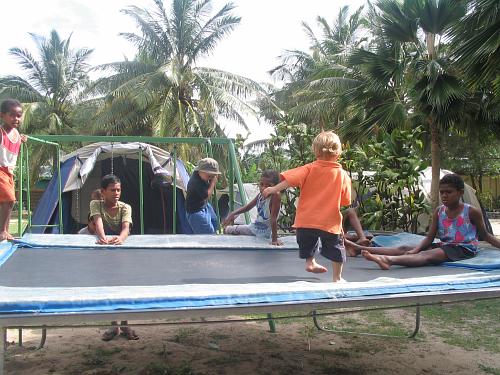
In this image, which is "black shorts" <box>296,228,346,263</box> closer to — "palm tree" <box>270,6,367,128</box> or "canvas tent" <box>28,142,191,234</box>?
"canvas tent" <box>28,142,191,234</box>

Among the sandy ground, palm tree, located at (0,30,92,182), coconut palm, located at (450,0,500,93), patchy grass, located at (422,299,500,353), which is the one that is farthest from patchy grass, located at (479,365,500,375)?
palm tree, located at (0,30,92,182)

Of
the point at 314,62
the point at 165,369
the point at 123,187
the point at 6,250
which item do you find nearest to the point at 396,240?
the point at 165,369

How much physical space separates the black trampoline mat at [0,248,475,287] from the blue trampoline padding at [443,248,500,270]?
0.07 meters

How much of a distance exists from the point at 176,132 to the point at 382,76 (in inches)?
336

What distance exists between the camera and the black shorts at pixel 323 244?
8.73ft

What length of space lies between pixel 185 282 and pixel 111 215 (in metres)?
1.78

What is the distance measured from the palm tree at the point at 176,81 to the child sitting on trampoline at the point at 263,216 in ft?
40.7

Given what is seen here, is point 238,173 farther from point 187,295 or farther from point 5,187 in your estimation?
point 187,295

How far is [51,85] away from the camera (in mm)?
22141

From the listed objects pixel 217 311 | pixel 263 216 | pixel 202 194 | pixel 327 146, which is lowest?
pixel 217 311

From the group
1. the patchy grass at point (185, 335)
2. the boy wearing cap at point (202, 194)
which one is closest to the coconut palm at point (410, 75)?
the boy wearing cap at point (202, 194)

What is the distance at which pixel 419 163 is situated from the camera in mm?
6410

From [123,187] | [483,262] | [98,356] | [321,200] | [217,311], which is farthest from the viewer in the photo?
[123,187]

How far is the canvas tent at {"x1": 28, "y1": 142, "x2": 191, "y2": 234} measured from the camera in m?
7.00
